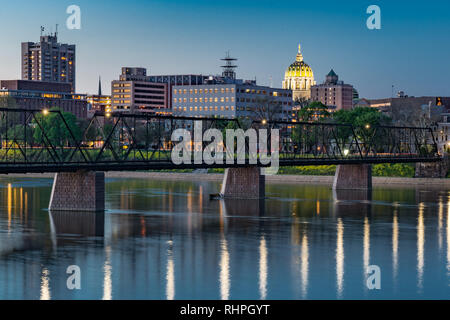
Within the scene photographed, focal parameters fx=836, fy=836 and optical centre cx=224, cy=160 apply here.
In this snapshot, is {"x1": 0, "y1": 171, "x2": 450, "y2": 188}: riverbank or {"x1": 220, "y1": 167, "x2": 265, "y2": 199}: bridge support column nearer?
{"x1": 220, "y1": 167, "x2": 265, "y2": 199}: bridge support column

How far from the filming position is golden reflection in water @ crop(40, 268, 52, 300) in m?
38.8

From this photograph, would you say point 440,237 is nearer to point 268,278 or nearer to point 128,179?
point 268,278

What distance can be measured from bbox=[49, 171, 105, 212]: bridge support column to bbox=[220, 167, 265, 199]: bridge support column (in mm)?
21705

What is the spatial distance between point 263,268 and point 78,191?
3056 cm

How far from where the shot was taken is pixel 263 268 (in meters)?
46.8

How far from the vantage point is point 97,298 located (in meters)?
38.9

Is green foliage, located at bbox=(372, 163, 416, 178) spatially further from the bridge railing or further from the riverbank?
the riverbank

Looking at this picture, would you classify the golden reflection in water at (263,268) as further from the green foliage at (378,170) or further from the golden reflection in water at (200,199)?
the green foliage at (378,170)

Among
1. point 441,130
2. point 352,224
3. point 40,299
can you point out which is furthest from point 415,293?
point 441,130

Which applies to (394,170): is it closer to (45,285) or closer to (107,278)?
(107,278)

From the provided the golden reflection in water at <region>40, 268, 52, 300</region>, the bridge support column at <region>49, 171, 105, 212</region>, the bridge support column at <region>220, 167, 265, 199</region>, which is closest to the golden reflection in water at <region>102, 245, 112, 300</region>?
the golden reflection in water at <region>40, 268, 52, 300</region>

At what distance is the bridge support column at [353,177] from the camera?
114438 mm

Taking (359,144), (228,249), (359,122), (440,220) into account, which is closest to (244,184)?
(440,220)
